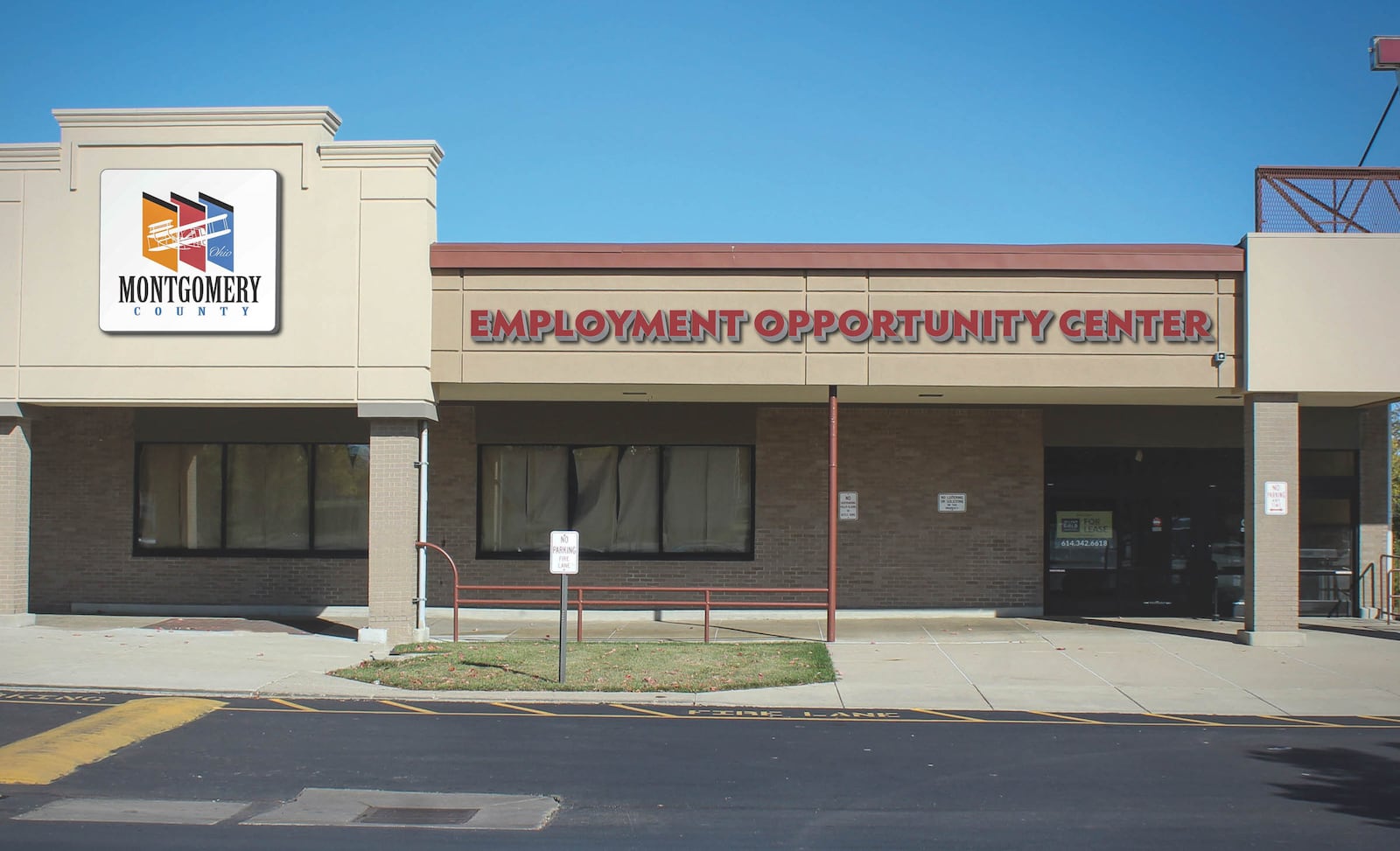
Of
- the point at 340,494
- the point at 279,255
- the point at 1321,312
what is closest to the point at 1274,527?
the point at 1321,312

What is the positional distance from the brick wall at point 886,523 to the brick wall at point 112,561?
236 cm

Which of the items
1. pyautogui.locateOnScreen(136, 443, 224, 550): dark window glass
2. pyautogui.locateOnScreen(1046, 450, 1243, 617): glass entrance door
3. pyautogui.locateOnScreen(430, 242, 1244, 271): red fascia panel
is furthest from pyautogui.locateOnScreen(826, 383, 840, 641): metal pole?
pyautogui.locateOnScreen(136, 443, 224, 550): dark window glass

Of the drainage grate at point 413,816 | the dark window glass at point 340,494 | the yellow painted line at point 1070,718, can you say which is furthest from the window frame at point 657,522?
the drainage grate at point 413,816

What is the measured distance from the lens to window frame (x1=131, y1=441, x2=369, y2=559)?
2044cm

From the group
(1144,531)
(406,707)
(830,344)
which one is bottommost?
(406,707)

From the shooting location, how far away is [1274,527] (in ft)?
55.4

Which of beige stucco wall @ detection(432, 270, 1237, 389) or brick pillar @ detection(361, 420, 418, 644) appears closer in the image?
brick pillar @ detection(361, 420, 418, 644)

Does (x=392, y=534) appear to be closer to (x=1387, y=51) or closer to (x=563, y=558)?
(x=563, y=558)

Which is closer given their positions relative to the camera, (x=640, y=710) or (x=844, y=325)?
(x=640, y=710)

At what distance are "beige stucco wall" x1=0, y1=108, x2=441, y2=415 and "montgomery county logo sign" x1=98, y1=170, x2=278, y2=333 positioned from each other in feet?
0.50

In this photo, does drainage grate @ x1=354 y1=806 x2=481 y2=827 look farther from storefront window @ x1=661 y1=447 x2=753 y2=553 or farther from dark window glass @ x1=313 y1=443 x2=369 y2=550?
dark window glass @ x1=313 y1=443 x2=369 y2=550

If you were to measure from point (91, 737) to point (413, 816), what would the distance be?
161 inches

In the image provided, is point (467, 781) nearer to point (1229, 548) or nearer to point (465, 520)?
point (465, 520)

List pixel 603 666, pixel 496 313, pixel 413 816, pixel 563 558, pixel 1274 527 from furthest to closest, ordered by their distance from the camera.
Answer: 1. pixel 496 313
2. pixel 1274 527
3. pixel 603 666
4. pixel 563 558
5. pixel 413 816
